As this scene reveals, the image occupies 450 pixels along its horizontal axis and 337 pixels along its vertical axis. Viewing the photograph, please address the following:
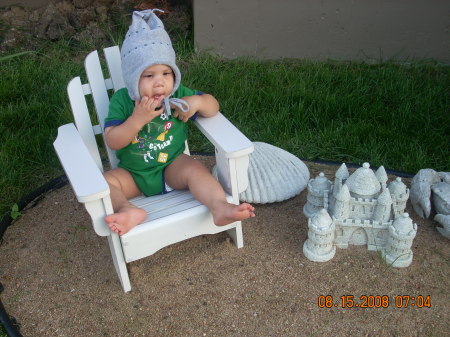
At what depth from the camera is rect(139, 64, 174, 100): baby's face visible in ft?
7.52

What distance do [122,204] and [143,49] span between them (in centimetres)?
67

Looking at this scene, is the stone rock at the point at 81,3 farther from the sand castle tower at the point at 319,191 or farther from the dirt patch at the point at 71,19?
the sand castle tower at the point at 319,191

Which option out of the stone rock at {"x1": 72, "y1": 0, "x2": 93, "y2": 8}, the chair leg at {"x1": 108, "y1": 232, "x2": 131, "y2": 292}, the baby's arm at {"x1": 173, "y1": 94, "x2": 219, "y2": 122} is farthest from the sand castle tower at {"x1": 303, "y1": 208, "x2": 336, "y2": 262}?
the stone rock at {"x1": 72, "y1": 0, "x2": 93, "y2": 8}

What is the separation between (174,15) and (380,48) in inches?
68.4

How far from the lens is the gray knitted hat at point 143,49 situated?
7.28 ft

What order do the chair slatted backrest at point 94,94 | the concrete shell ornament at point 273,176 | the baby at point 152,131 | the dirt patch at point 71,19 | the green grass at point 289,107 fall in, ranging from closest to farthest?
the baby at point 152,131
the chair slatted backrest at point 94,94
the concrete shell ornament at point 273,176
the green grass at point 289,107
the dirt patch at point 71,19

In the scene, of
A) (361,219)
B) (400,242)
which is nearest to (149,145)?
(361,219)

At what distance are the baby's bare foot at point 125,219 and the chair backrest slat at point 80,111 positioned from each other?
1.86ft

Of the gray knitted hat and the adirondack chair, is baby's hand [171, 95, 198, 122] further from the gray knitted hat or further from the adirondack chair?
the gray knitted hat

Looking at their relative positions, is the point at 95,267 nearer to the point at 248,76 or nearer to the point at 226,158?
the point at 226,158

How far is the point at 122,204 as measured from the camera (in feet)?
7.61

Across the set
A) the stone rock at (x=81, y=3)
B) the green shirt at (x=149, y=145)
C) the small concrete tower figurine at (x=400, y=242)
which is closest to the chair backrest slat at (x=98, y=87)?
the green shirt at (x=149, y=145)

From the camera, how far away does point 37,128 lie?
11.6ft

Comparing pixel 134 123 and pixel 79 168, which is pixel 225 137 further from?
pixel 79 168
